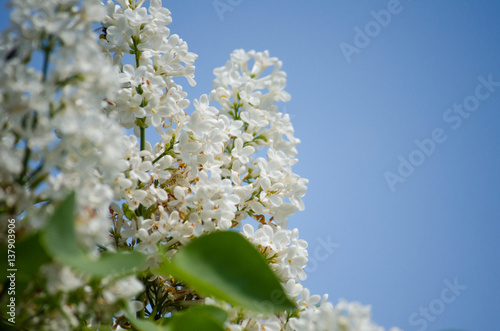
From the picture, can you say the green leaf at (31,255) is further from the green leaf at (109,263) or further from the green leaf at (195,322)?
the green leaf at (195,322)

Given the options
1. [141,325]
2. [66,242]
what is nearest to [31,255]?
[66,242]

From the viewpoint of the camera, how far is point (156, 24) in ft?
3.45

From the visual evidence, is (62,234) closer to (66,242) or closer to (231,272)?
(66,242)

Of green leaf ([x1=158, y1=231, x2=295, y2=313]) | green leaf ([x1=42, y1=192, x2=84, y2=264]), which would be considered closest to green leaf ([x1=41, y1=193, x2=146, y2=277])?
green leaf ([x1=42, y1=192, x2=84, y2=264])

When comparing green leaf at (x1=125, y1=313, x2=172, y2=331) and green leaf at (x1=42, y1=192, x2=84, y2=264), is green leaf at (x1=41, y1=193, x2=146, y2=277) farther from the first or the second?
green leaf at (x1=125, y1=313, x2=172, y2=331)

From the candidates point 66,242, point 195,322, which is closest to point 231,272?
point 195,322

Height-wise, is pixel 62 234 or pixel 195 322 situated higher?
pixel 62 234

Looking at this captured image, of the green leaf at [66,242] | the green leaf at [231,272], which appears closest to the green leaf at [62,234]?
the green leaf at [66,242]

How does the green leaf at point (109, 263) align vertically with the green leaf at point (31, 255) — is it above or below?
below

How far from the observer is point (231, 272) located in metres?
0.63

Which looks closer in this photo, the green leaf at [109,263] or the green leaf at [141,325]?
the green leaf at [109,263]

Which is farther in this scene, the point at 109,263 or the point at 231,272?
the point at 231,272

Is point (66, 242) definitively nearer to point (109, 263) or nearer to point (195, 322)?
point (109, 263)

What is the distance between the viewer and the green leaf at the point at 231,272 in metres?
0.59
